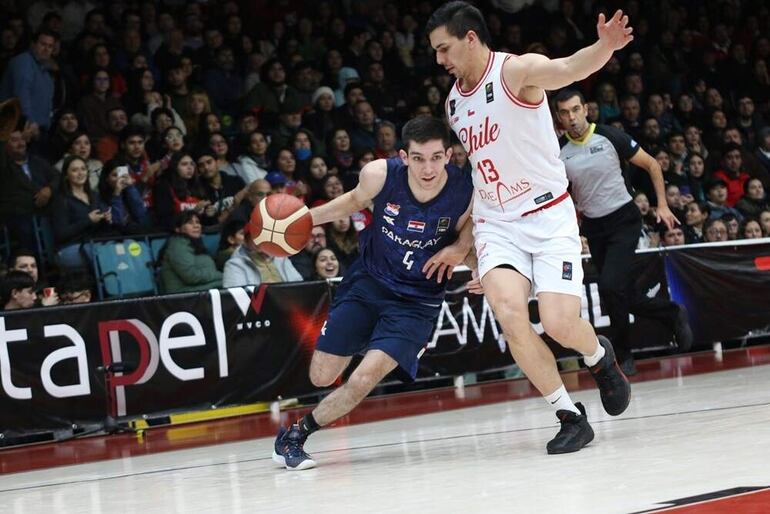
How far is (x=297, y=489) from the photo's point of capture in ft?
18.8

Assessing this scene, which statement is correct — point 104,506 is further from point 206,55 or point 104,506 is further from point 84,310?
point 206,55

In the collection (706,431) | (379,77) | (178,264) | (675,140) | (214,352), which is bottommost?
(706,431)

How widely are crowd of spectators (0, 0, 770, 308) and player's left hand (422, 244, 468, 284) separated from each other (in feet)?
13.7

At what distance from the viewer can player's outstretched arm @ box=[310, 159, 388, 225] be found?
6824mm

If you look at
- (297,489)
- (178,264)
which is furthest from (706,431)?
(178,264)

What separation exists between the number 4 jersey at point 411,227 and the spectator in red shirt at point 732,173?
8942mm

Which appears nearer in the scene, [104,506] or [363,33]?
[104,506]

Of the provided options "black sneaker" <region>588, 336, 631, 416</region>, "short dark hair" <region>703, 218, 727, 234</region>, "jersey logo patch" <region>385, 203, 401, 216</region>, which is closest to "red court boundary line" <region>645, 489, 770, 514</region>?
"black sneaker" <region>588, 336, 631, 416</region>

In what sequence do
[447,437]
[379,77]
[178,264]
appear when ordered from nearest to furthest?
[447,437], [178,264], [379,77]

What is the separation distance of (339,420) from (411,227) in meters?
2.86

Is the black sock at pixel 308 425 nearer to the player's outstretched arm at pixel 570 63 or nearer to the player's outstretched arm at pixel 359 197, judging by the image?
the player's outstretched arm at pixel 359 197

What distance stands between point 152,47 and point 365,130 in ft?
8.13

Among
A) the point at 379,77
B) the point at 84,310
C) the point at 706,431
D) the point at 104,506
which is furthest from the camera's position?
the point at 379,77

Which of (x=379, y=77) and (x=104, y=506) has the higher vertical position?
(x=379, y=77)
